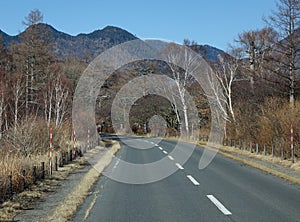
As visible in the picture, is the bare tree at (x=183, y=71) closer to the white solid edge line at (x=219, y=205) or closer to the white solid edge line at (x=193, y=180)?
the white solid edge line at (x=193, y=180)

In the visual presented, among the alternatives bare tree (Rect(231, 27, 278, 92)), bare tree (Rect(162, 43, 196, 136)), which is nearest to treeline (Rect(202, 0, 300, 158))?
bare tree (Rect(231, 27, 278, 92))

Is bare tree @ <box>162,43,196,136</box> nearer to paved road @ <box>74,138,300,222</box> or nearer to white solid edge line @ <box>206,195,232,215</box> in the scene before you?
paved road @ <box>74,138,300,222</box>

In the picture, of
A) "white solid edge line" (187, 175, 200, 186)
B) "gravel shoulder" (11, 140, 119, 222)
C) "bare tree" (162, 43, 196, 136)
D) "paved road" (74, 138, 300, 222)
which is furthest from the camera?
"bare tree" (162, 43, 196, 136)

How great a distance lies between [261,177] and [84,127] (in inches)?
785

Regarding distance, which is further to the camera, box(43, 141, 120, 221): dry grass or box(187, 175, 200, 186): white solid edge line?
box(187, 175, 200, 186): white solid edge line

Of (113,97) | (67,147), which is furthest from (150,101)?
(67,147)

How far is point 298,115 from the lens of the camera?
20.2 m

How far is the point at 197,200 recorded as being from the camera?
9.49 metres

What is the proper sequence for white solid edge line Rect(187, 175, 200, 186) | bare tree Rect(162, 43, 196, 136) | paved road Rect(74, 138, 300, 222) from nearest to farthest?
paved road Rect(74, 138, 300, 222) < white solid edge line Rect(187, 175, 200, 186) < bare tree Rect(162, 43, 196, 136)

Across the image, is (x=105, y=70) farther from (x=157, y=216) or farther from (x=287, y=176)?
(x=157, y=216)

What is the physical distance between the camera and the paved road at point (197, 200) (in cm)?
777

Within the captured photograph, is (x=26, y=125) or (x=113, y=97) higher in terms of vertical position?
(x=113, y=97)

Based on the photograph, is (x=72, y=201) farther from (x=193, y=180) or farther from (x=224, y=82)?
(x=224, y=82)

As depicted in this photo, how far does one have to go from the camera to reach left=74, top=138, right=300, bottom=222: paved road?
25.5 feet
